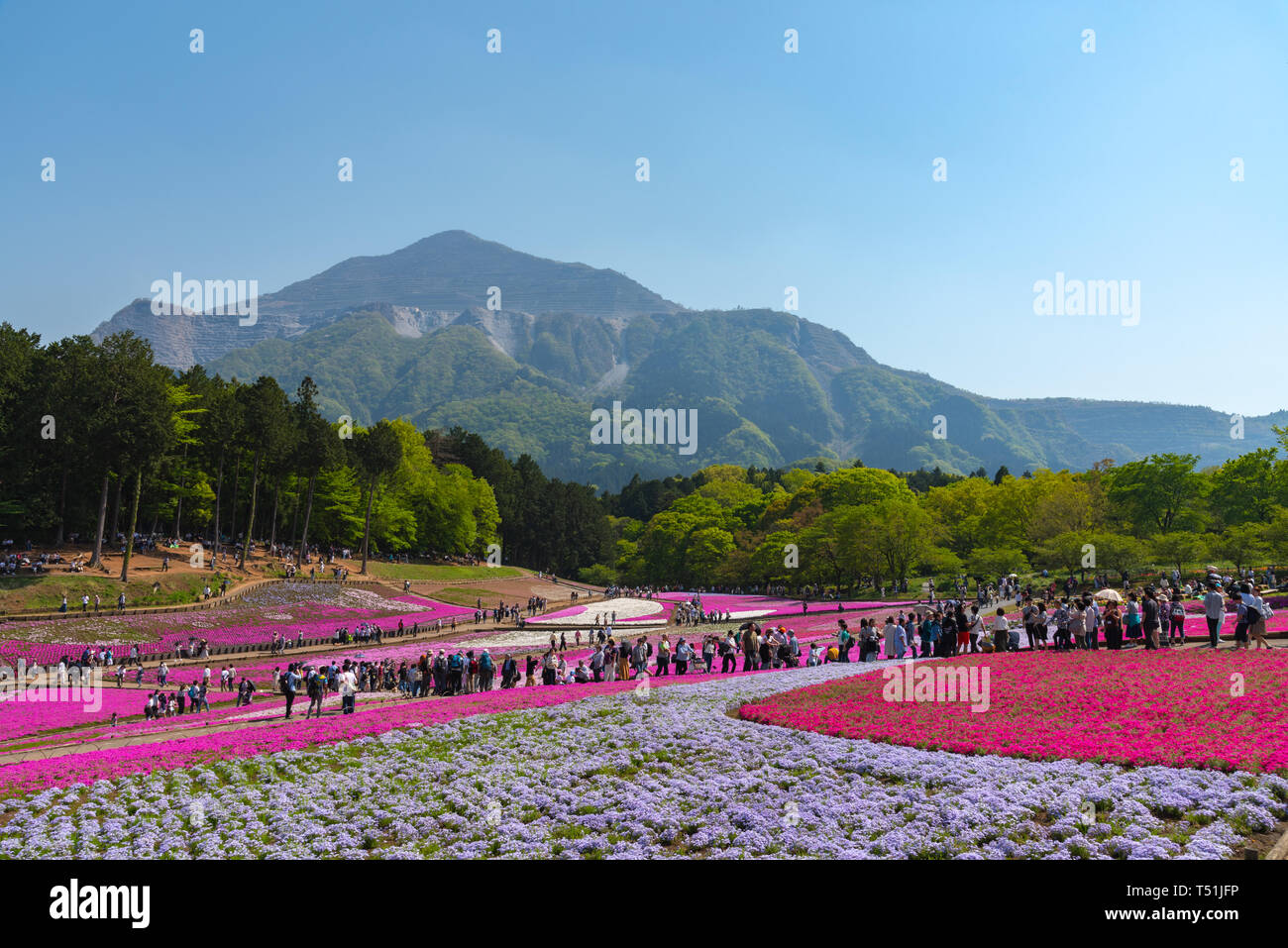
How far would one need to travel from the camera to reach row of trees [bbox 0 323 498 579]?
5728 centimetres

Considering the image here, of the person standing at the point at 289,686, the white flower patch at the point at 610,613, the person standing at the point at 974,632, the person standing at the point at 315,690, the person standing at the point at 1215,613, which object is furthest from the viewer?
the white flower patch at the point at 610,613

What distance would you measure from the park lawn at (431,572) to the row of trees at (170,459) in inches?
143

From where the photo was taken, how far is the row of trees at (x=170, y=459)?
5728 cm

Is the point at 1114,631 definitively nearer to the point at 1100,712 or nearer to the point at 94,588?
the point at 1100,712

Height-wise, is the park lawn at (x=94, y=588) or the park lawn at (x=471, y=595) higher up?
the park lawn at (x=94, y=588)

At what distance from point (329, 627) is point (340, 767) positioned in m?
40.3

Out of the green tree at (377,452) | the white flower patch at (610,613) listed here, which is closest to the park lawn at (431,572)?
the green tree at (377,452)

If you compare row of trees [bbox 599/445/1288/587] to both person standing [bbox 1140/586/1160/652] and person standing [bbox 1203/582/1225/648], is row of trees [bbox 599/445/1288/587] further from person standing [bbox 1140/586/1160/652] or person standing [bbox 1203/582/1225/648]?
person standing [bbox 1203/582/1225/648]

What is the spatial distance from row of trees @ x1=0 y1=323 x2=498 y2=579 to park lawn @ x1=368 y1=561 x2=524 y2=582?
364 centimetres

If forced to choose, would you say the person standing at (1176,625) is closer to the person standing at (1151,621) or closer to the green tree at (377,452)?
the person standing at (1151,621)
